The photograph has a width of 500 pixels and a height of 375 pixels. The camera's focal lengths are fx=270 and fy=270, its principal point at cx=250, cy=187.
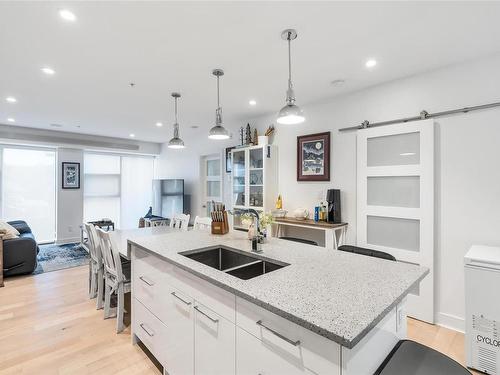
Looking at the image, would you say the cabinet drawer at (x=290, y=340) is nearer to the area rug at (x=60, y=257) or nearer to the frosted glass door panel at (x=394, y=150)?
the frosted glass door panel at (x=394, y=150)

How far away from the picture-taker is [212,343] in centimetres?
146

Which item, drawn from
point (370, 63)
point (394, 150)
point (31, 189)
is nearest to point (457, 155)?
point (394, 150)

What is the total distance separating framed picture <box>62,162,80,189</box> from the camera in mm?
6102

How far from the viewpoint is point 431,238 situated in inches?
106

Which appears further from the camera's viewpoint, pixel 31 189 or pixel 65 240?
pixel 65 240

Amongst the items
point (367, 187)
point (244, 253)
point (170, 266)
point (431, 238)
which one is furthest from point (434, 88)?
point (170, 266)

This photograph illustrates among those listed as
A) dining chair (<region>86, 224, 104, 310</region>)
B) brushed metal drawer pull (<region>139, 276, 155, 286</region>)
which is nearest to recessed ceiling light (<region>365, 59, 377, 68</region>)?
brushed metal drawer pull (<region>139, 276, 155, 286</region>)

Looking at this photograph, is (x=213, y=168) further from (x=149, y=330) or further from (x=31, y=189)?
(x=149, y=330)

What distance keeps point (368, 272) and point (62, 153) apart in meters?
6.78

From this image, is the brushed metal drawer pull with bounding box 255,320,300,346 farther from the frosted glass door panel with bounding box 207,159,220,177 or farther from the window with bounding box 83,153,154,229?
A: the window with bounding box 83,153,154,229

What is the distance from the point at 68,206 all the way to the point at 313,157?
5.67 m

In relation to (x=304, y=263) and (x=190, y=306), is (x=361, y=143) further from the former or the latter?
(x=190, y=306)

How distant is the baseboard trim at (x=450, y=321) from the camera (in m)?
2.57

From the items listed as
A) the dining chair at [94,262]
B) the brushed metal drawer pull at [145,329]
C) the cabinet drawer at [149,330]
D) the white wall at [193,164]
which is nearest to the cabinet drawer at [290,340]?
the cabinet drawer at [149,330]
